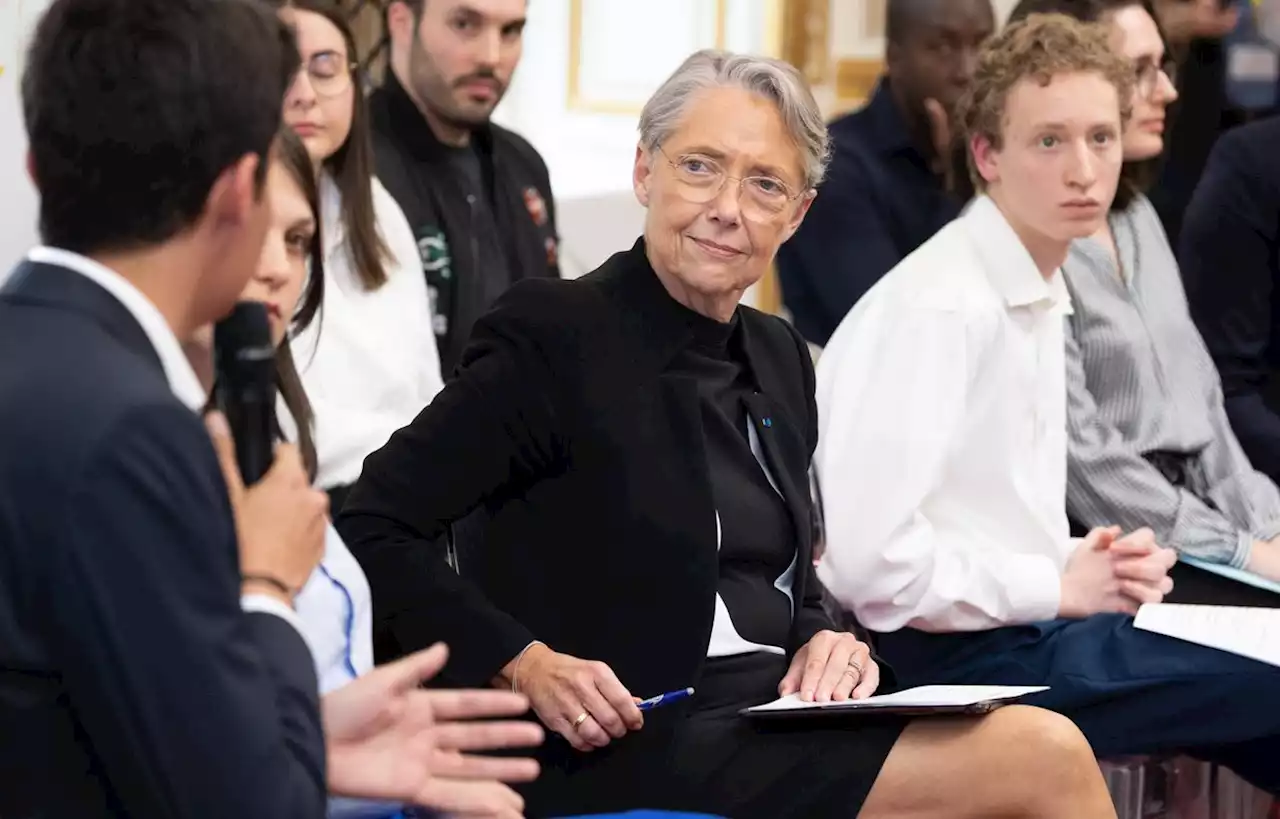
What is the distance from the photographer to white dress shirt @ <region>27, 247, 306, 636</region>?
3.79ft

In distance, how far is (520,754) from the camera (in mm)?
1907

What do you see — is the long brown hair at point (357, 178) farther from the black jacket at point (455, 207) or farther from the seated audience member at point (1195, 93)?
the seated audience member at point (1195, 93)

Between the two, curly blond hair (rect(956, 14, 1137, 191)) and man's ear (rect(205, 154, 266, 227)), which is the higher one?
man's ear (rect(205, 154, 266, 227))

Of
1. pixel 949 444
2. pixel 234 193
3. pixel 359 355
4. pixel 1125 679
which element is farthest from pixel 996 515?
pixel 234 193

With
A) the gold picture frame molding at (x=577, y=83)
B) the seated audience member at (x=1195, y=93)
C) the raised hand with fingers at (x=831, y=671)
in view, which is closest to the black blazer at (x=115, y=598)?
the raised hand with fingers at (x=831, y=671)

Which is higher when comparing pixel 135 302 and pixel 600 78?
pixel 135 302

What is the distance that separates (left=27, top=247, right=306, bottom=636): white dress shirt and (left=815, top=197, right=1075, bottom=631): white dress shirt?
4.16ft

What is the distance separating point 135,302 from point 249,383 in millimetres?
249

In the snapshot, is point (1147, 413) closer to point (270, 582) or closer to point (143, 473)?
point (270, 582)

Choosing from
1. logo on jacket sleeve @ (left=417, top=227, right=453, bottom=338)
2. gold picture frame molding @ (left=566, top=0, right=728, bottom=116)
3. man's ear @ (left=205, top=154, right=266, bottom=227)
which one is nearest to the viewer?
man's ear @ (left=205, top=154, right=266, bottom=227)

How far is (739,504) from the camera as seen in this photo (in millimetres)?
2008

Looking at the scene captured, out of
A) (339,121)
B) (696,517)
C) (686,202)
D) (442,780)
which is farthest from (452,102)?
(442,780)

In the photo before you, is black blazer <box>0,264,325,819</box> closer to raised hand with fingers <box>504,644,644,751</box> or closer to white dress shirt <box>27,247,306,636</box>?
white dress shirt <box>27,247,306,636</box>

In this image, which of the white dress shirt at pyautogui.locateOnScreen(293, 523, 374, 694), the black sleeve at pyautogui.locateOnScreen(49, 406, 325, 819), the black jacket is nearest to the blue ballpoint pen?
the white dress shirt at pyautogui.locateOnScreen(293, 523, 374, 694)
